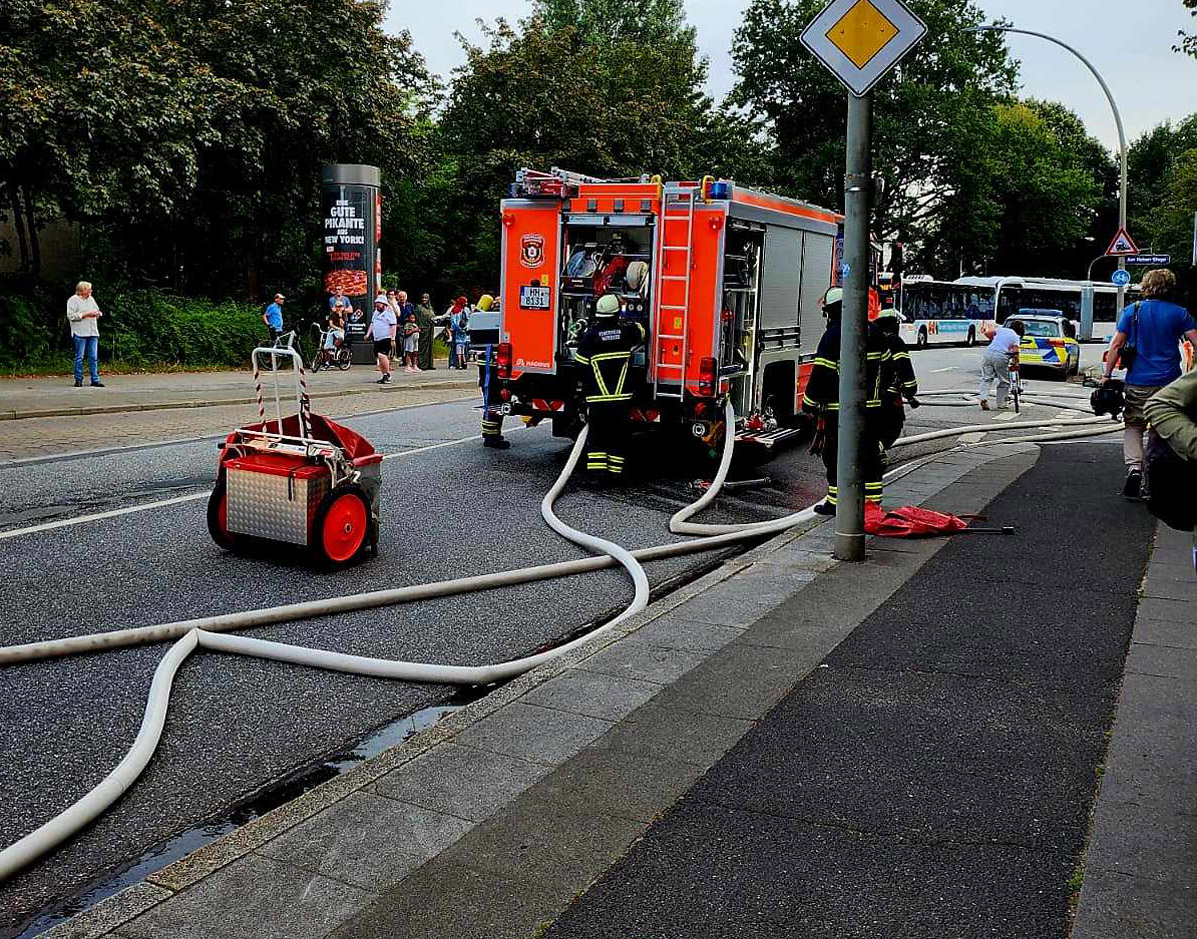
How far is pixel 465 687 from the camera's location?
5.50m

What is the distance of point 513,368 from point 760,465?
2781 millimetres

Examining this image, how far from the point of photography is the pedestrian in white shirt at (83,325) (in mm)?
19609

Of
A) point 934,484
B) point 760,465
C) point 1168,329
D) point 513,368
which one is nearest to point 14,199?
point 513,368

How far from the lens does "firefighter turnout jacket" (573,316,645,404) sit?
10.9 m

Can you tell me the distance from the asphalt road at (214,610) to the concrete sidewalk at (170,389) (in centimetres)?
504

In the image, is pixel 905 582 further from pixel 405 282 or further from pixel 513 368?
pixel 405 282

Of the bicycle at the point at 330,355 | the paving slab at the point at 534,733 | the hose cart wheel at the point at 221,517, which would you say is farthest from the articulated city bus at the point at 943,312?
the paving slab at the point at 534,733

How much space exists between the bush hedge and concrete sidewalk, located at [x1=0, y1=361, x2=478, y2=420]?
0.88 metres

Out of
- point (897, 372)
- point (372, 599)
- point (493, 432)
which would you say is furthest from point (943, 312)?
point (372, 599)

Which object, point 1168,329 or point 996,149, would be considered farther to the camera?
A: point 996,149

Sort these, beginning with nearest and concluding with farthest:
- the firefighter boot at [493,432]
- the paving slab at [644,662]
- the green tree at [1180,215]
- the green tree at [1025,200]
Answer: the paving slab at [644,662]
the firefighter boot at [493,432]
the green tree at [1180,215]
the green tree at [1025,200]

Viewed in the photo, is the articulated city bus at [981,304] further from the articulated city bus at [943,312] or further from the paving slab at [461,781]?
the paving slab at [461,781]

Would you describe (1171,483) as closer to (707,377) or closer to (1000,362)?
(707,377)

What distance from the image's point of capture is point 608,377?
1098cm
